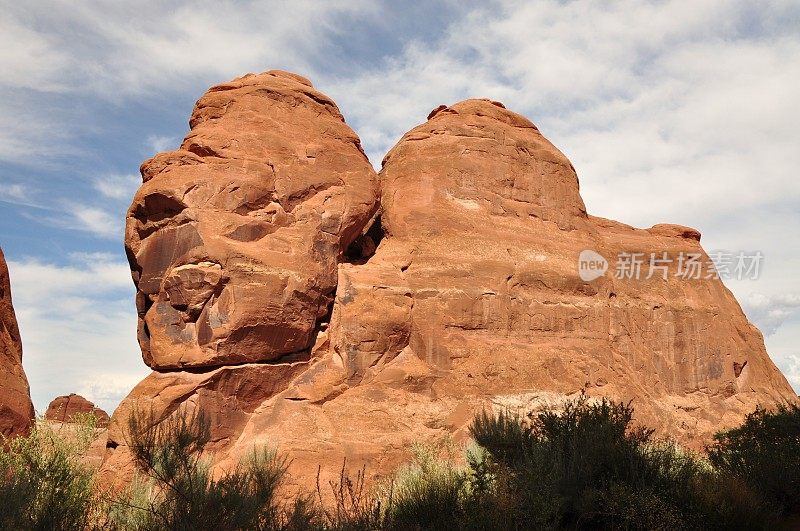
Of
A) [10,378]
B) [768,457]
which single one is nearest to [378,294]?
[10,378]

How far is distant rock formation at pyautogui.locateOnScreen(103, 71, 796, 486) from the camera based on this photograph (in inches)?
489

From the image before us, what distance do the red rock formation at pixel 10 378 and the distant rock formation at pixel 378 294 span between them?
4.99 ft

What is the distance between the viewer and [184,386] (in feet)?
39.3

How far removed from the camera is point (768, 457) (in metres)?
11.9

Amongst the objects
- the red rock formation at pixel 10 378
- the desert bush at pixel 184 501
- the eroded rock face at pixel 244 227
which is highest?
the eroded rock face at pixel 244 227

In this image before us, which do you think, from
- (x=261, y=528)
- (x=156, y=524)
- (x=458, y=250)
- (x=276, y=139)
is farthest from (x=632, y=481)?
(x=276, y=139)

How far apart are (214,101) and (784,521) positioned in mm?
14224

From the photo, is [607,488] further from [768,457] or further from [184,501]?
[184,501]

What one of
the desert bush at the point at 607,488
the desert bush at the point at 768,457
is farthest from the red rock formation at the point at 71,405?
the desert bush at the point at 768,457

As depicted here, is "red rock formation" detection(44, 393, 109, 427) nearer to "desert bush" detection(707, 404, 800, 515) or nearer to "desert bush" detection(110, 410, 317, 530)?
"desert bush" detection(110, 410, 317, 530)

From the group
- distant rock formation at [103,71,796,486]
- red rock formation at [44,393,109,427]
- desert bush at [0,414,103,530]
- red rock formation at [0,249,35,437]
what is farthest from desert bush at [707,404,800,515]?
red rock formation at [44,393,109,427]

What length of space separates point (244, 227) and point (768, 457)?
11.0m

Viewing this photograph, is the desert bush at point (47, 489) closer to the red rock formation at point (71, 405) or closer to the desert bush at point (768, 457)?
the desert bush at point (768, 457)

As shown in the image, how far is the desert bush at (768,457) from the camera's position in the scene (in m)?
11.0
